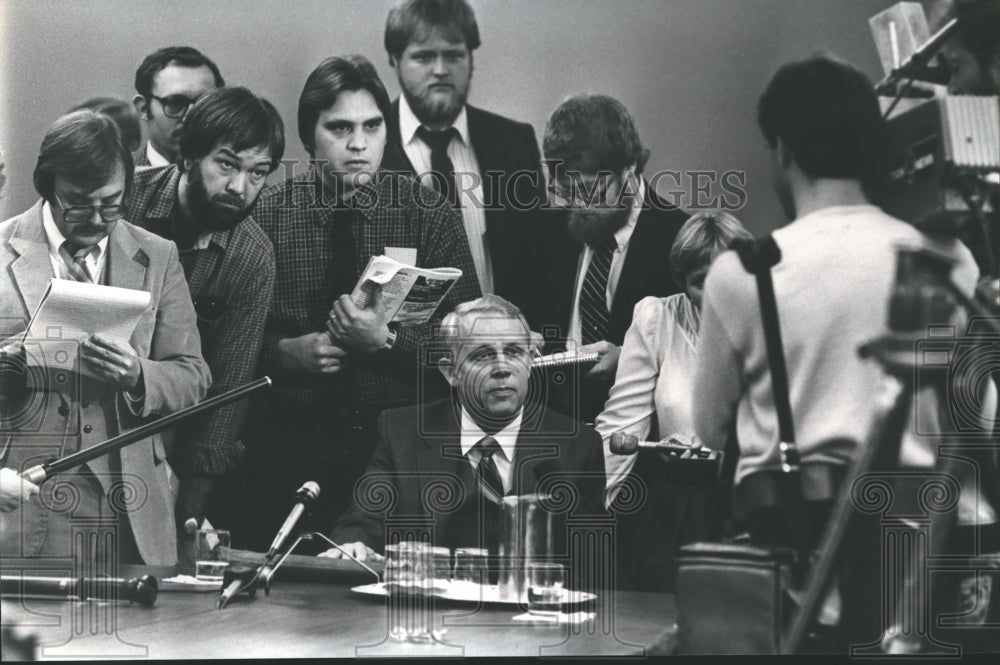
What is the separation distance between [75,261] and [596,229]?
2145 mm

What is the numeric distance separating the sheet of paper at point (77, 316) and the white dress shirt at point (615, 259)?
176 cm

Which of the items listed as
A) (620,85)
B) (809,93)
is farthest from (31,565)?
(809,93)

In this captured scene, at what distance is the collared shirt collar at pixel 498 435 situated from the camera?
527cm

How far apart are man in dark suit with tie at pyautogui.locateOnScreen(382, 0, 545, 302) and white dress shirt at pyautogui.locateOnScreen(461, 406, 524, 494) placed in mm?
595

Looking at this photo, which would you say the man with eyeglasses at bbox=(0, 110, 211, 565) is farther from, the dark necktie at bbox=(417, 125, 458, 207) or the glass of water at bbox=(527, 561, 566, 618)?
the glass of water at bbox=(527, 561, 566, 618)

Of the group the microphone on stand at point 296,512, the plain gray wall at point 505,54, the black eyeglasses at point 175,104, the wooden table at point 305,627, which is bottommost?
the wooden table at point 305,627

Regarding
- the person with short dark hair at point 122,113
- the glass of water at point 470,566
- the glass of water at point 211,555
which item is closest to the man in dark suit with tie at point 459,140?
the person with short dark hair at point 122,113

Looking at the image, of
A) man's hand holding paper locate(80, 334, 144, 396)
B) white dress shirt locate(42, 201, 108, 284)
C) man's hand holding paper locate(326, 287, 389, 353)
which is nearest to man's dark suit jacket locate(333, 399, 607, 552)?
man's hand holding paper locate(326, 287, 389, 353)

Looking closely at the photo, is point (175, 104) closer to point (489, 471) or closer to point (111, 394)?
point (111, 394)

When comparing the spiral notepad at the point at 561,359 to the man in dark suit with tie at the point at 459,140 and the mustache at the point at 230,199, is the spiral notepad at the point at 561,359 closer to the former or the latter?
the man in dark suit with tie at the point at 459,140

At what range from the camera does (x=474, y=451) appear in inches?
208

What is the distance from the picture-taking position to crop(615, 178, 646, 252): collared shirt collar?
5.45 m

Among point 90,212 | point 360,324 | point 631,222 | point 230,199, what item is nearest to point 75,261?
point 90,212

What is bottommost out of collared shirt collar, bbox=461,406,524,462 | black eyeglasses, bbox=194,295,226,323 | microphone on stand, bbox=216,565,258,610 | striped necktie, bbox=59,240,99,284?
microphone on stand, bbox=216,565,258,610
